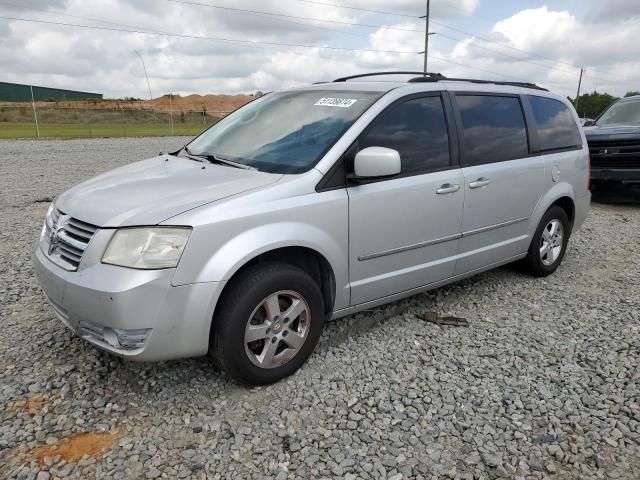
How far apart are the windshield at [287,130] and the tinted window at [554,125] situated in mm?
1999

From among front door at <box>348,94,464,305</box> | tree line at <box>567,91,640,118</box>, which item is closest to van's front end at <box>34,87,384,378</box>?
front door at <box>348,94,464,305</box>

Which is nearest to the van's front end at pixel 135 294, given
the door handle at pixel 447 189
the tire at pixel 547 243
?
the door handle at pixel 447 189

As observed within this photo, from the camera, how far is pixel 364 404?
2951 mm

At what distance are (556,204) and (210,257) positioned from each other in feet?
12.3

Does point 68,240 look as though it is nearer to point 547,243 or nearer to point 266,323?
point 266,323

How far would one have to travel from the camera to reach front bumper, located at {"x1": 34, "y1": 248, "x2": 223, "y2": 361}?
2604mm

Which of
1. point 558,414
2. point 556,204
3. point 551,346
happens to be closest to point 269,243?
point 558,414

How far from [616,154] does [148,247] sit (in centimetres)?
860

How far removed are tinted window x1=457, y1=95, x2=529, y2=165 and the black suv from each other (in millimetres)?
5178

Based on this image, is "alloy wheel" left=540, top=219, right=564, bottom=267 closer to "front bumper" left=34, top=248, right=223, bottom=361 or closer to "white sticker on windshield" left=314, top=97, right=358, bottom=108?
"white sticker on windshield" left=314, top=97, right=358, bottom=108

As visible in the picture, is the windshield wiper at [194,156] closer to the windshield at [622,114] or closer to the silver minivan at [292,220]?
the silver minivan at [292,220]

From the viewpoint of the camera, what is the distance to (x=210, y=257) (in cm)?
271

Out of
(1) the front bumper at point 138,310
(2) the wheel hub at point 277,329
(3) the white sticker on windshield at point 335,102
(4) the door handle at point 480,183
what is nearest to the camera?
(1) the front bumper at point 138,310

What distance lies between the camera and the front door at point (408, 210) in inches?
133
